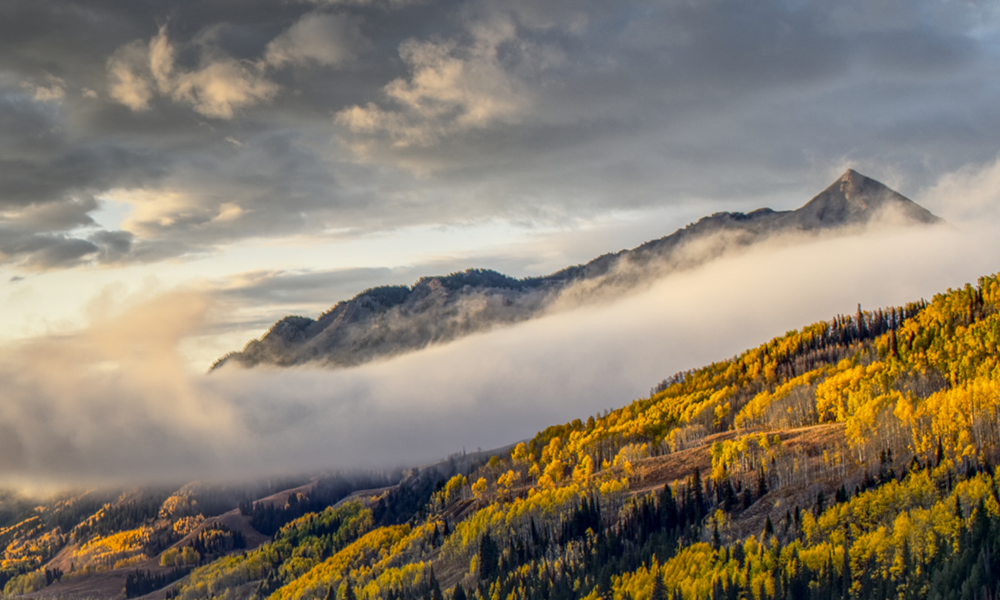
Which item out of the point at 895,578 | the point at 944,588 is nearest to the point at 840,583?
the point at 895,578

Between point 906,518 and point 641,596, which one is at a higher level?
point 906,518

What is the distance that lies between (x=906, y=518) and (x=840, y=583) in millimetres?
27532

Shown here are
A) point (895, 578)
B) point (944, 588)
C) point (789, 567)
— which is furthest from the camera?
point (789, 567)

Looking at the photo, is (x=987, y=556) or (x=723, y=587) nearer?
(x=987, y=556)

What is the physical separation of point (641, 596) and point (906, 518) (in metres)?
68.7

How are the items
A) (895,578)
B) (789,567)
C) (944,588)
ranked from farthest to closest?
1. (789,567)
2. (895,578)
3. (944,588)

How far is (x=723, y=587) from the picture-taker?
632ft

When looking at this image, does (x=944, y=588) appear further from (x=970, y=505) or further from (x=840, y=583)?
(x=970, y=505)

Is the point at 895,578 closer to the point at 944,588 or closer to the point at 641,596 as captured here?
the point at 944,588

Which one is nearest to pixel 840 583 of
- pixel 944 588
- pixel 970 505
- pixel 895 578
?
pixel 895 578

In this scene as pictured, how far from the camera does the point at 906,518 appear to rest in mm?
191875

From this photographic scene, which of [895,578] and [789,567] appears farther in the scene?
[789,567]

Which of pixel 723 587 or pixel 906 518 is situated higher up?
pixel 906 518

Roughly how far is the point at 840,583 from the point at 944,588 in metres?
25.4
